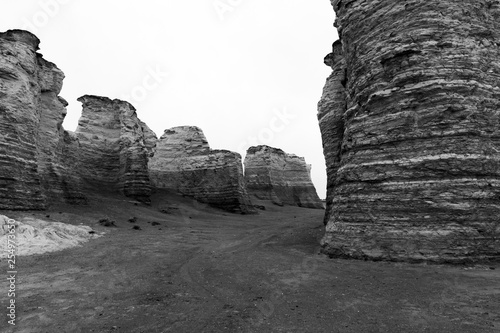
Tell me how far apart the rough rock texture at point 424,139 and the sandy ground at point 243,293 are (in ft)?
3.59

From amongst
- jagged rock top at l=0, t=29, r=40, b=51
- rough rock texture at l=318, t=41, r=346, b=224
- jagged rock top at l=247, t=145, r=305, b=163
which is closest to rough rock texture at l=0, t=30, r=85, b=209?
jagged rock top at l=0, t=29, r=40, b=51

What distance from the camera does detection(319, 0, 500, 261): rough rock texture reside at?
10289mm

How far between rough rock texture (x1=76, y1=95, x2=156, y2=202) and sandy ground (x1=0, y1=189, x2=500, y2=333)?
2187cm

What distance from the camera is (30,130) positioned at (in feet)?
68.3

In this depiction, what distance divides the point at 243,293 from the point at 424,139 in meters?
9.39

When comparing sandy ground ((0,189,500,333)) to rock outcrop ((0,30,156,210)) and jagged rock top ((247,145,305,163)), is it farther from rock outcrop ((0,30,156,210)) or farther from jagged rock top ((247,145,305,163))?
jagged rock top ((247,145,305,163))

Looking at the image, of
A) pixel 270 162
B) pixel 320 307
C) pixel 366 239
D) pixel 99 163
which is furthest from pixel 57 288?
pixel 270 162

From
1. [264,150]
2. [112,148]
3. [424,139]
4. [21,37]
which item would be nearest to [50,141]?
[21,37]

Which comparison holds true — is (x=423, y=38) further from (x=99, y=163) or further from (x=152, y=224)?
(x=99, y=163)

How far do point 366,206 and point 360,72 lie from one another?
22.2 ft

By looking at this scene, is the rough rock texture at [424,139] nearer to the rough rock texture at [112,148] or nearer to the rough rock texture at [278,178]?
the rough rock texture at [112,148]

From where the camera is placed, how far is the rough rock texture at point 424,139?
10.3 m

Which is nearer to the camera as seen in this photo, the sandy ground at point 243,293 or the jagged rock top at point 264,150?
the sandy ground at point 243,293

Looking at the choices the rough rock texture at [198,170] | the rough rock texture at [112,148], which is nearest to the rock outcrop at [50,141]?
the rough rock texture at [112,148]
